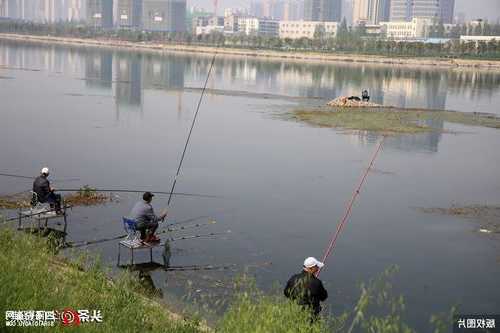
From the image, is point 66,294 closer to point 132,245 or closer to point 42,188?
point 132,245

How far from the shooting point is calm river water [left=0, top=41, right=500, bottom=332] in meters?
14.3

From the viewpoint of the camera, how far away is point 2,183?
20016mm

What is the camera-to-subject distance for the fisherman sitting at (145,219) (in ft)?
45.8

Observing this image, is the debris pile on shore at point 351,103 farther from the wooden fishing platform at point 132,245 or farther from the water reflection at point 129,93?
the wooden fishing platform at point 132,245

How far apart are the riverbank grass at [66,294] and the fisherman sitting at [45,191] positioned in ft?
13.1

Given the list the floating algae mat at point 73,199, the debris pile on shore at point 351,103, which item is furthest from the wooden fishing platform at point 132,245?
the debris pile on shore at point 351,103

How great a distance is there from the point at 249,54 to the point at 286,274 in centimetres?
17334

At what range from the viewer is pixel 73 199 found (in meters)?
18.7

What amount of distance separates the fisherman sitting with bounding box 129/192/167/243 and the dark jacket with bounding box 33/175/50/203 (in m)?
2.65

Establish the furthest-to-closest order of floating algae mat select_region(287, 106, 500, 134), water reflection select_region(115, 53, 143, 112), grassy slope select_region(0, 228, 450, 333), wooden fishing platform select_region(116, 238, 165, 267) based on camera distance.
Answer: water reflection select_region(115, 53, 143, 112) < floating algae mat select_region(287, 106, 500, 134) < wooden fishing platform select_region(116, 238, 165, 267) < grassy slope select_region(0, 228, 450, 333)

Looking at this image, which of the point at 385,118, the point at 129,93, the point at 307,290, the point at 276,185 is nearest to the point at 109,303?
the point at 307,290

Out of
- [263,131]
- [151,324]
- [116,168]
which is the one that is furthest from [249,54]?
[151,324]

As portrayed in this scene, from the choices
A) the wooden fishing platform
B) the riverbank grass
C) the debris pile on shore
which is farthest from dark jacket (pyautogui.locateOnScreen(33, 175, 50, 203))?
the debris pile on shore

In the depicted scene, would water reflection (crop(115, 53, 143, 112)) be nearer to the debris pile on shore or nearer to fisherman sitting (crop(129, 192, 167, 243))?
the debris pile on shore
